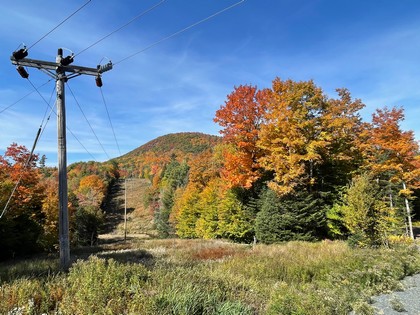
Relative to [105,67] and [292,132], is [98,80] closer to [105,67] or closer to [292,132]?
[105,67]

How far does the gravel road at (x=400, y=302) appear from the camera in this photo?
22.8 ft

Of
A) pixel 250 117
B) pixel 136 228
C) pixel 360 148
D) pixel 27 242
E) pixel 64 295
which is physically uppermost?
pixel 250 117

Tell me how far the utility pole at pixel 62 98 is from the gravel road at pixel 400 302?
885 cm

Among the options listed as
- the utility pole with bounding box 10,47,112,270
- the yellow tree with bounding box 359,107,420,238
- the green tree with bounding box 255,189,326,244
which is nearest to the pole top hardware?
the utility pole with bounding box 10,47,112,270

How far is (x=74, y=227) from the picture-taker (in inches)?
1734

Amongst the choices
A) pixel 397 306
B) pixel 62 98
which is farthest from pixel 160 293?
pixel 62 98

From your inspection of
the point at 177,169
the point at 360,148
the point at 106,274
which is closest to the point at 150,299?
the point at 106,274

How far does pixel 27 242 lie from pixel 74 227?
21452 millimetres

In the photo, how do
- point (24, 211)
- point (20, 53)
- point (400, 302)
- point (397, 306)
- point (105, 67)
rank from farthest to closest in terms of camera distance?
point (24, 211) → point (105, 67) → point (20, 53) → point (400, 302) → point (397, 306)

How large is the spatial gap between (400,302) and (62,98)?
37.9ft

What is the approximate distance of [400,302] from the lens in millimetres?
7406

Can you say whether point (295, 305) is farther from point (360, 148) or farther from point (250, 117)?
point (360, 148)

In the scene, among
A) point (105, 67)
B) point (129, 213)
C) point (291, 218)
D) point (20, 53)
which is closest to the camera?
point (20, 53)

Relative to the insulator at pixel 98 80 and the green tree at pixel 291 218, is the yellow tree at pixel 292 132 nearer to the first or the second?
the green tree at pixel 291 218
